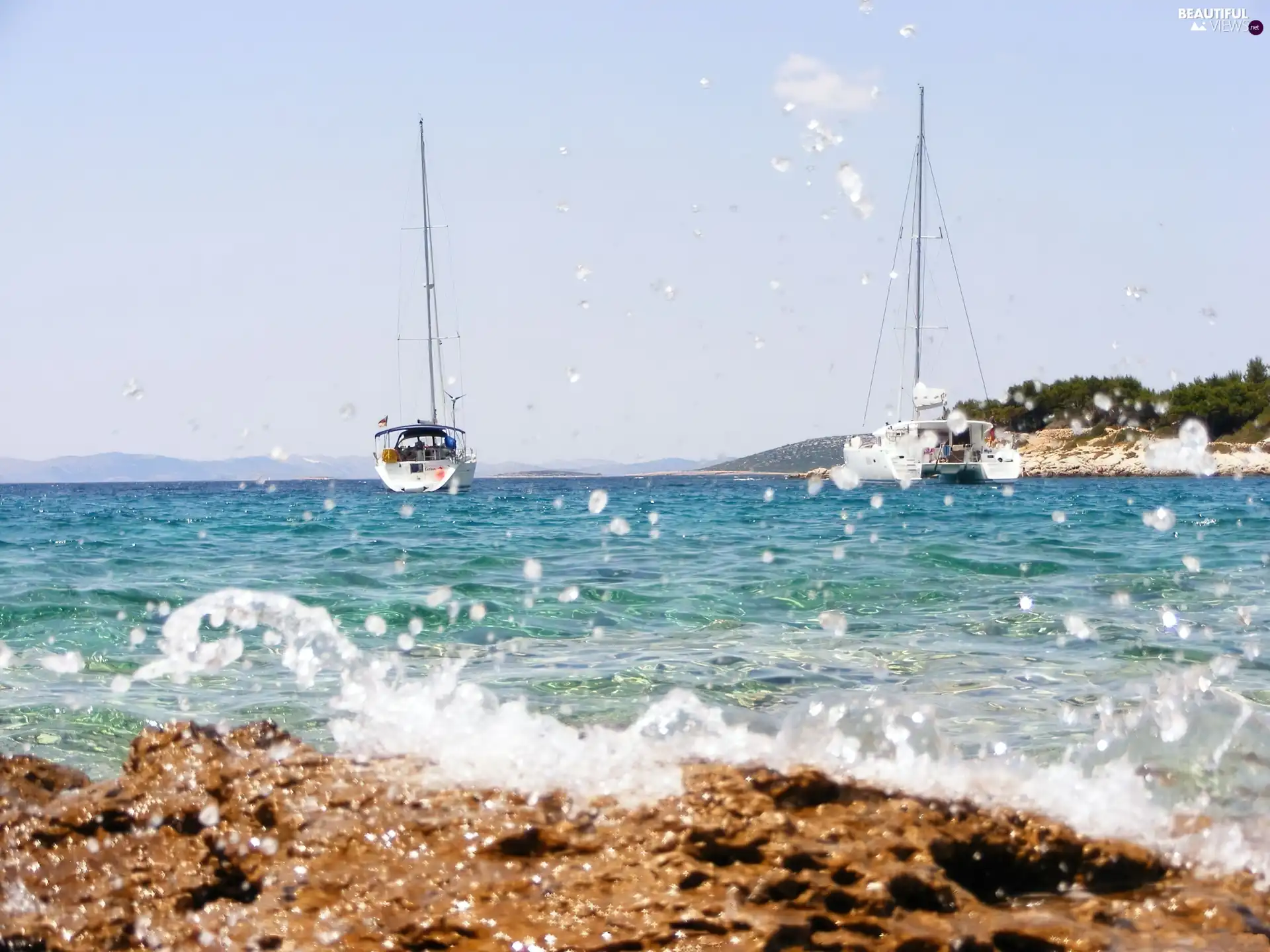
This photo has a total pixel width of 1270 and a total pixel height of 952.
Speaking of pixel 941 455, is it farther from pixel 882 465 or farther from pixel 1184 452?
pixel 1184 452

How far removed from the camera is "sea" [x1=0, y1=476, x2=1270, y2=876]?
3766mm

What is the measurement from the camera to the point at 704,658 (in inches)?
269

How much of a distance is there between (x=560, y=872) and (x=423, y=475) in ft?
126

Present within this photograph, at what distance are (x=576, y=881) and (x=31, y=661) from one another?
5.57 m

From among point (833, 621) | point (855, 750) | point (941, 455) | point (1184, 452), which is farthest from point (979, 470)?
point (855, 750)

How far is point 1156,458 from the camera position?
5844 centimetres

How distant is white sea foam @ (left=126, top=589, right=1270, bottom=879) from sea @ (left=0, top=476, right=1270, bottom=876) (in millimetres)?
14

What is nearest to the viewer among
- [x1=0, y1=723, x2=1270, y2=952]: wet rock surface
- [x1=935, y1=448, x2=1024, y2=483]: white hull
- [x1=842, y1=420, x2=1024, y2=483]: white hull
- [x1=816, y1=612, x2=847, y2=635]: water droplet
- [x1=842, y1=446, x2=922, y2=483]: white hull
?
[x1=0, y1=723, x2=1270, y2=952]: wet rock surface

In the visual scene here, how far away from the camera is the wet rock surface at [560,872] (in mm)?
2662

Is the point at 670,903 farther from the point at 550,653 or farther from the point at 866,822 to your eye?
the point at 550,653

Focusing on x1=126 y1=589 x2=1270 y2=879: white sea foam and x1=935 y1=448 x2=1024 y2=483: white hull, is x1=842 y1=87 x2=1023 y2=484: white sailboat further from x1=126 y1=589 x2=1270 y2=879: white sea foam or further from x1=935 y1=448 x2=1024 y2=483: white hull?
x1=126 y1=589 x2=1270 y2=879: white sea foam

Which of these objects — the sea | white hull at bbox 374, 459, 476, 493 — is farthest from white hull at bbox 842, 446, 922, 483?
the sea

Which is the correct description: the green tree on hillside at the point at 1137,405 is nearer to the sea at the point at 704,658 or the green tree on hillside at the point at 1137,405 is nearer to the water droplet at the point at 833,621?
the sea at the point at 704,658

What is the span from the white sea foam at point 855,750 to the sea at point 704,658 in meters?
0.01
